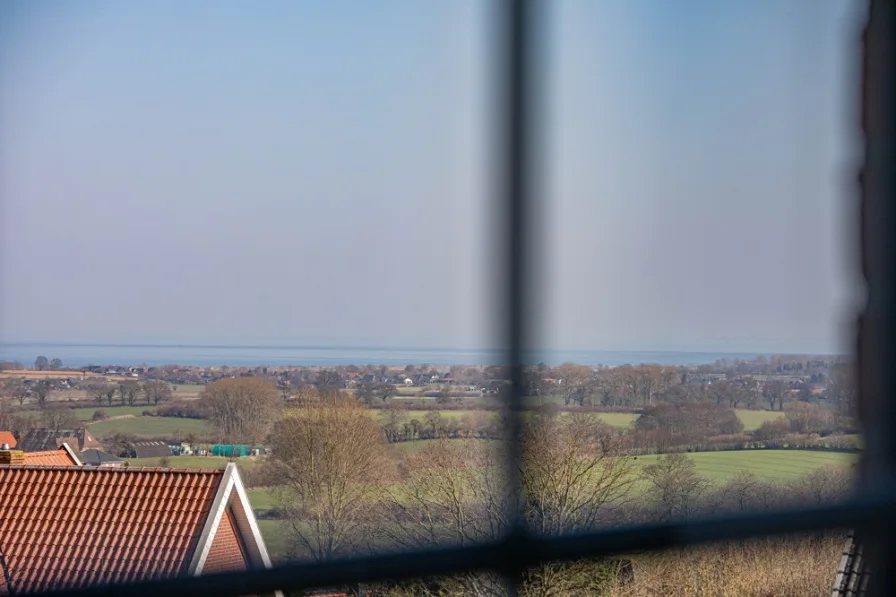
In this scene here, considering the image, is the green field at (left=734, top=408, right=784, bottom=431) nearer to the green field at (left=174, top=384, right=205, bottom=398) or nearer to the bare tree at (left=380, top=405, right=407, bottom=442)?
the bare tree at (left=380, top=405, right=407, bottom=442)

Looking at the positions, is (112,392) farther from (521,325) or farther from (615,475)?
(615,475)

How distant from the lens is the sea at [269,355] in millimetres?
1023

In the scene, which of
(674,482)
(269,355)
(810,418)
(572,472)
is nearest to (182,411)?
(269,355)

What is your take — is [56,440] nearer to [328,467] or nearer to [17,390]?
[17,390]

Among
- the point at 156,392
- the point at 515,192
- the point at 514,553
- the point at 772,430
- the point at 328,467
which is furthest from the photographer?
the point at 772,430

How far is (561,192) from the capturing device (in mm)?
1088

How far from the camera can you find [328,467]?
124 centimetres

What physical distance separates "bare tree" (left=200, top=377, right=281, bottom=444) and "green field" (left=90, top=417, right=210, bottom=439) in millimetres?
21

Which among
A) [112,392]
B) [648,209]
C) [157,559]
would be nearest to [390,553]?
[157,559]

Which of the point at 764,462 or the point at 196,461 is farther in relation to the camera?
the point at 764,462

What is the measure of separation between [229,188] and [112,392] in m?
0.29

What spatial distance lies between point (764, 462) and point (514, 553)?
0.83 metres

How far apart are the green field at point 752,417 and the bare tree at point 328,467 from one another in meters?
0.65

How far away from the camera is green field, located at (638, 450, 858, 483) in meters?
1.49
